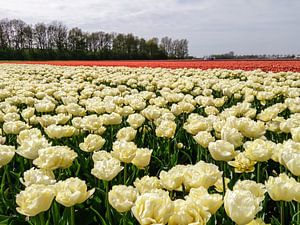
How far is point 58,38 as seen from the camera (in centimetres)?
6128

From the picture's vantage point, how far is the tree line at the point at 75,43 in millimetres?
56034

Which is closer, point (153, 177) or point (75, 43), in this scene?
point (153, 177)

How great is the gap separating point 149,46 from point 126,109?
59.7 meters

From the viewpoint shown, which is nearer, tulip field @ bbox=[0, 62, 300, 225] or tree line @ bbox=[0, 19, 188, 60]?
tulip field @ bbox=[0, 62, 300, 225]

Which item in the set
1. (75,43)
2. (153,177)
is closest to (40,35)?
(75,43)

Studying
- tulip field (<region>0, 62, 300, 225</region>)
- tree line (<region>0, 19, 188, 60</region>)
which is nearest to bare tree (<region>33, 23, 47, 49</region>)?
tree line (<region>0, 19, 188, 60</region>)

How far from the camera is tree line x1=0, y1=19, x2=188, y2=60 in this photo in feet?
184

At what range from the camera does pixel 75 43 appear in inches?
2373

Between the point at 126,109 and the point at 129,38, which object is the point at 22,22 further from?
the point at 126,109

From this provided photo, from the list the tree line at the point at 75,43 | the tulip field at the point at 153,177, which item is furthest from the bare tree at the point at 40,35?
the tulip field at the point at 153,177

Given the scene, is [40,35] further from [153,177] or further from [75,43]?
[153,177]

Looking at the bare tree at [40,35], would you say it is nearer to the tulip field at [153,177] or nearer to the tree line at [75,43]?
the tree line at [75,43]

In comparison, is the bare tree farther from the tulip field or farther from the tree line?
the tulip field

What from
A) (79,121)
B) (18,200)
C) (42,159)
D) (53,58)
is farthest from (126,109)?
(53,58)
